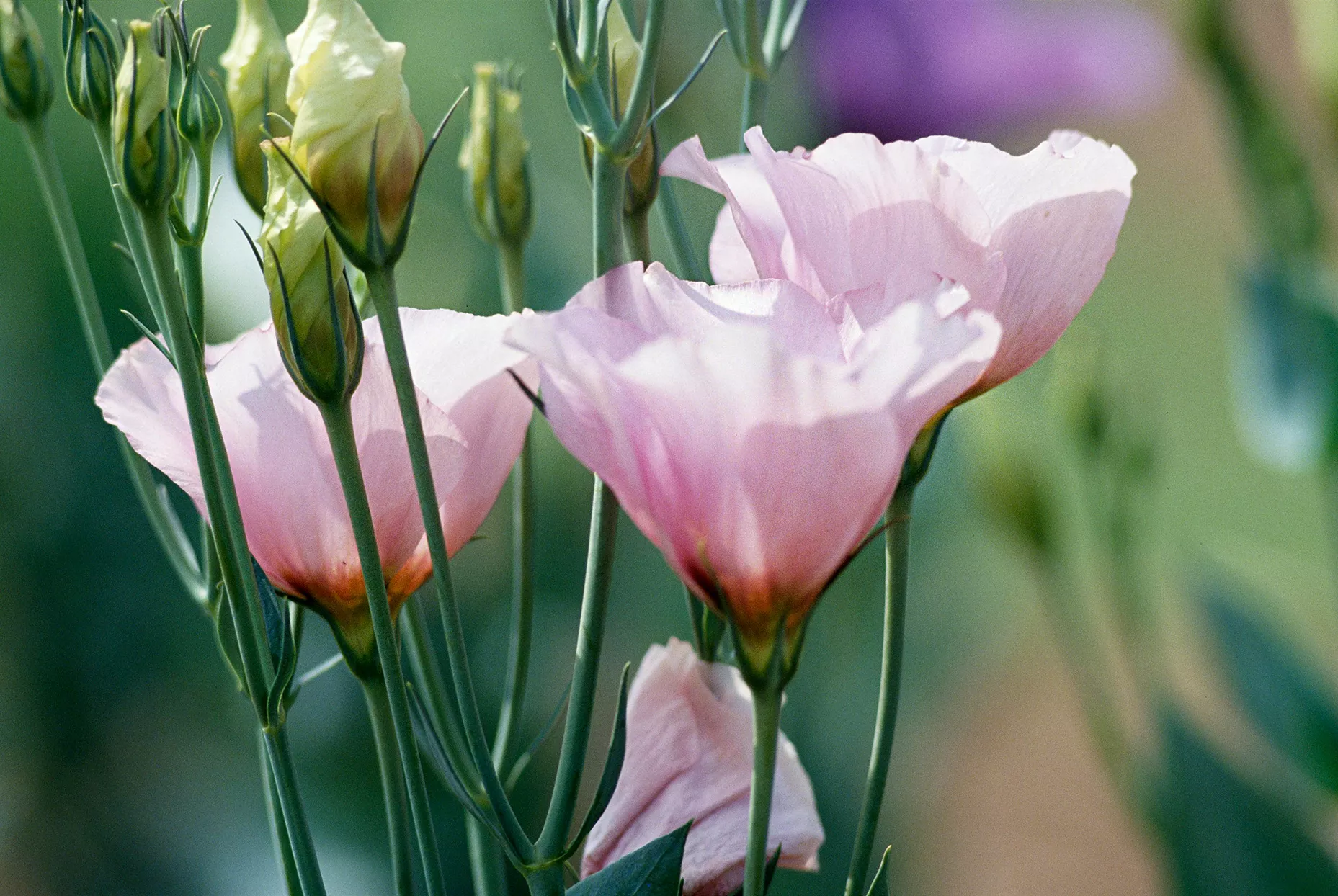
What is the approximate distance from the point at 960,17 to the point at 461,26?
0.34 m

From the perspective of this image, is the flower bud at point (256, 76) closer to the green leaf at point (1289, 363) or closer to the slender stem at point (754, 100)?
the slender stem at point (754, 100)

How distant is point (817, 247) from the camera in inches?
7.3

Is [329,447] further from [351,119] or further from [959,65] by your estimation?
[959,65]

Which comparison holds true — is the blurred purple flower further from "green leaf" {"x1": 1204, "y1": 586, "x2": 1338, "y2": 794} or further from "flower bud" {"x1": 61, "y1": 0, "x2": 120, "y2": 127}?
"flower bud" {"x1": 61, "y1": 0, "x2": 120, "y2": 127}

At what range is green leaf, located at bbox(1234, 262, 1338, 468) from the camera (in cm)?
56

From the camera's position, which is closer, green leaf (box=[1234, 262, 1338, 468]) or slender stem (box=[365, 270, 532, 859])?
slender stem (box=[365, 270, 532, 859])

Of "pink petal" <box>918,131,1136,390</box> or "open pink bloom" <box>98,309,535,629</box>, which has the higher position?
"pink petal" <box>918,131,1136,390</box>

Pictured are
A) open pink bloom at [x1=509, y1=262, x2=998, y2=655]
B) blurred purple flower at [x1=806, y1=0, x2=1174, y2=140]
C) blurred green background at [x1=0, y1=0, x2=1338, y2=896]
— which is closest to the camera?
open pink bloom at [x1=509, y1=262, x2=998, y2=655]

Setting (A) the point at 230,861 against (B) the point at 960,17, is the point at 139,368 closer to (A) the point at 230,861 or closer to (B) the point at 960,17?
(A) the point at 230,861

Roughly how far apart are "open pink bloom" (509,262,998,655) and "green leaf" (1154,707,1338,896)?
40 cm

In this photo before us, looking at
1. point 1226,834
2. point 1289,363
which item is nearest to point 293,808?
point 1226,834

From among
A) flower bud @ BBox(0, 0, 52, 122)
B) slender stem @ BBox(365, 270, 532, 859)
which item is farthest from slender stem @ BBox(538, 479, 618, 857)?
flower bud @ BBox(0, 0, 52, 122)

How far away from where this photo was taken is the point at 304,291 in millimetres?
164

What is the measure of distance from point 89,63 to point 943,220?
0.13 m
